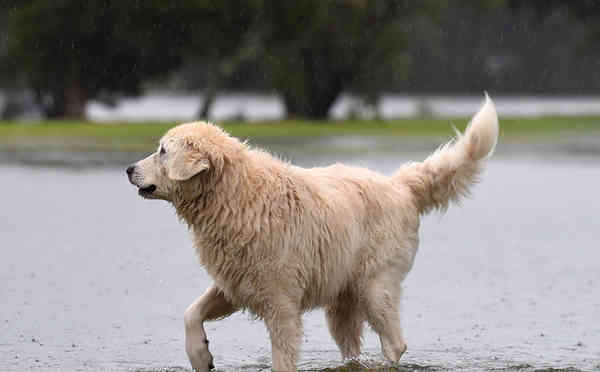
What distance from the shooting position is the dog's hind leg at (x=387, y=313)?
322 inches

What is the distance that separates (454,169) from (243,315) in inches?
106

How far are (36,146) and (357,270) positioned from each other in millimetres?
24306

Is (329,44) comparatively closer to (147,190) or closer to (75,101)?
(75,101)

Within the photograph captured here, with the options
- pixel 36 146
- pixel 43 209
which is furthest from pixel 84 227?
pixel 36 146

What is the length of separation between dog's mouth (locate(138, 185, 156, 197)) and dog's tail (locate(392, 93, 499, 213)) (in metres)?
1.87

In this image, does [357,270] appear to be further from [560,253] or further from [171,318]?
[560,253]

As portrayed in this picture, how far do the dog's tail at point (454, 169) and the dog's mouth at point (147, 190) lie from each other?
1.87 meters

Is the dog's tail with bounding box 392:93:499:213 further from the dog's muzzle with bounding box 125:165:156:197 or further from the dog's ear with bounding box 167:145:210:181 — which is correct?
the dog's muzzle with bounding box 125:165:156:197

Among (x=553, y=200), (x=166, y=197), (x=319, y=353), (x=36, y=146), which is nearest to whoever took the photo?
(x=166, y=197)

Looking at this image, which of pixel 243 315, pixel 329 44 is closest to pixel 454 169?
pixel 243 315

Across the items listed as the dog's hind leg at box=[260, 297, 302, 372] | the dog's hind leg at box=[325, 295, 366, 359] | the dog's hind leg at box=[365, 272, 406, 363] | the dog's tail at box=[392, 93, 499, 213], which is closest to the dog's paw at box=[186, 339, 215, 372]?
the dog's hind leg at box=[260, 297, 302, 372]

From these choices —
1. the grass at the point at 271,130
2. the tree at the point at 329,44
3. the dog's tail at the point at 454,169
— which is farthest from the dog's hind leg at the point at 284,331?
the tree at the point at 329,44

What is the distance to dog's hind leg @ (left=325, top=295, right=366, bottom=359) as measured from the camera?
8.48m

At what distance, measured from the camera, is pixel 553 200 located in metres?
19.9
